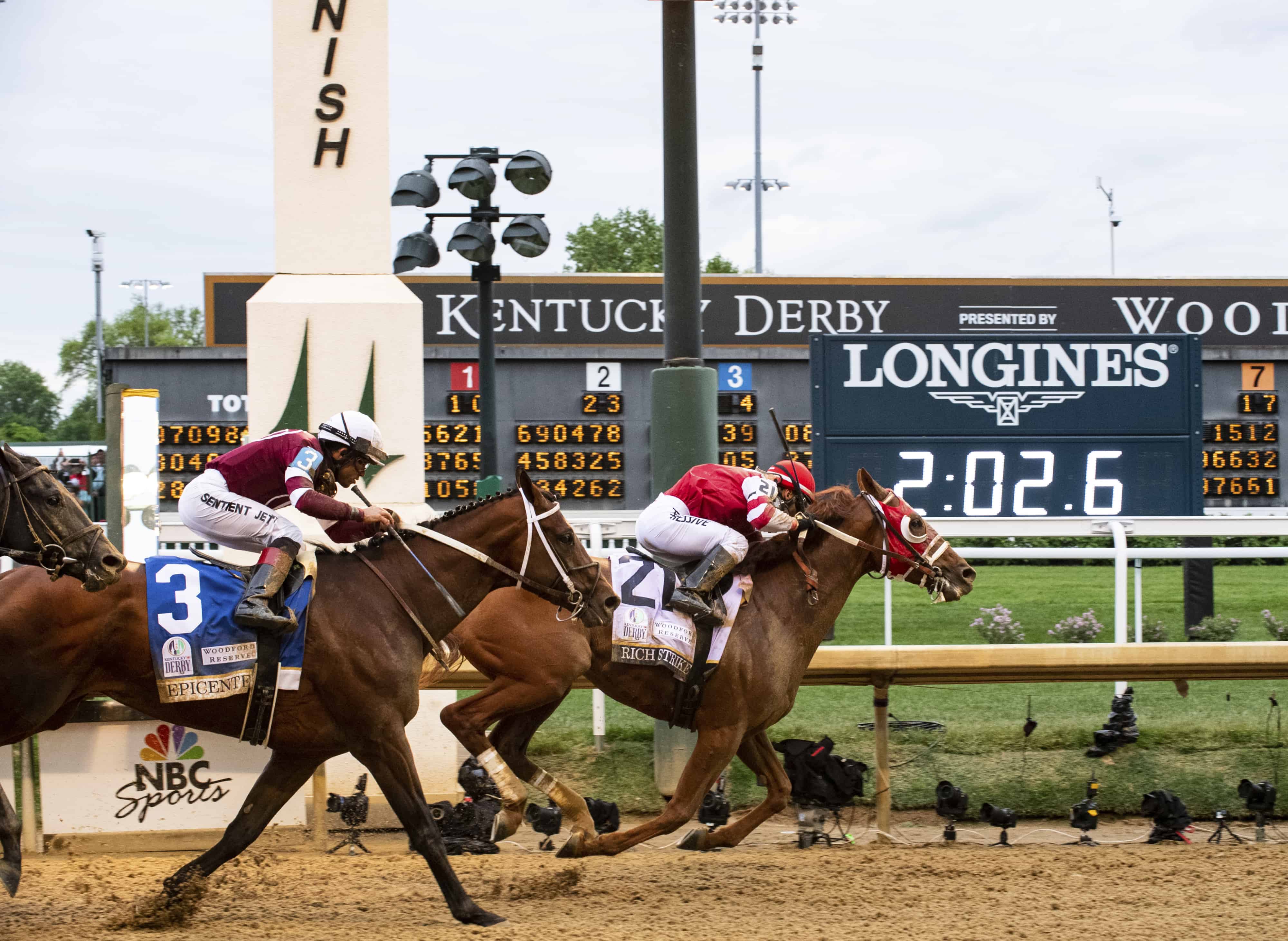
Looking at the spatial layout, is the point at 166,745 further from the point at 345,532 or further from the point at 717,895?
the point at 717,895

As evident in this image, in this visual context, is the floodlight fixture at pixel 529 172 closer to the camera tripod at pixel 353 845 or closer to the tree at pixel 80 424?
the camera tripod at pixel 353 845

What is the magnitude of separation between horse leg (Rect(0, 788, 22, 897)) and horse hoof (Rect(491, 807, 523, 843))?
1.78 metres

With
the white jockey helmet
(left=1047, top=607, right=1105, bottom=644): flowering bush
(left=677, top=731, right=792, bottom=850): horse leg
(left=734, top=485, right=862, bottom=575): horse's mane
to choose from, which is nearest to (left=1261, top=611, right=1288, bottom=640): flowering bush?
(left=1047, top=607, right=1105, bottom=644): flowering bush

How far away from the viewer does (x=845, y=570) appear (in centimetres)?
594

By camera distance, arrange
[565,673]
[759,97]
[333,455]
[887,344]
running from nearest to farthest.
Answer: [333,455], [565,673], [887,344], [759,97]

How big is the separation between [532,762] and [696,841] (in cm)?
79

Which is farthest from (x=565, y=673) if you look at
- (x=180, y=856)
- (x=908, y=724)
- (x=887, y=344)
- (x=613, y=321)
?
(x=613, y=321)

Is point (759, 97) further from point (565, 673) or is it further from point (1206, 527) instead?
point (565, 673)

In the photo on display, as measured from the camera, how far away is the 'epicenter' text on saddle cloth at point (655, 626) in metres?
5.47

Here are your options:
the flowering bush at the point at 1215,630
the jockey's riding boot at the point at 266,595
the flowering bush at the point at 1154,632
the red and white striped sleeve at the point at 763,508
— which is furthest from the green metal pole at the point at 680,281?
the flowering bush at the point at 1215,630

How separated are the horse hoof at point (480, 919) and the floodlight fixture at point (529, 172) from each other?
711cm

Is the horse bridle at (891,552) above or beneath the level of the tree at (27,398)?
beneath

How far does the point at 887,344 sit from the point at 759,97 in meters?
30.6

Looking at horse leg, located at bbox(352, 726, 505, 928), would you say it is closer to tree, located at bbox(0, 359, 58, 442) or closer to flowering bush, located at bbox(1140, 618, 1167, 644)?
flowering bush, located at bbox(1140, 618, 1167, 644)
